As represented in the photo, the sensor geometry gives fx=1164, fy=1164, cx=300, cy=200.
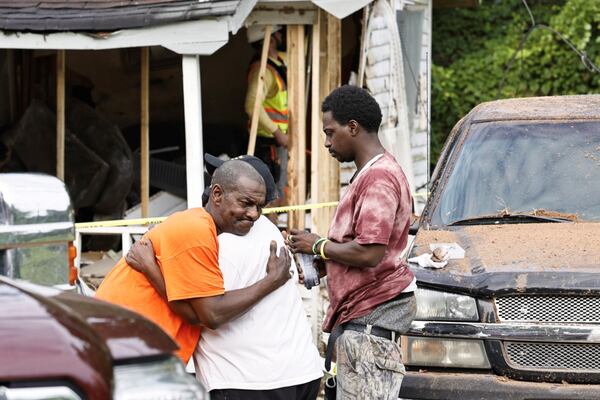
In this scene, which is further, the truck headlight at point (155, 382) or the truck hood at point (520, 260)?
the truck hood at point (520, 260)

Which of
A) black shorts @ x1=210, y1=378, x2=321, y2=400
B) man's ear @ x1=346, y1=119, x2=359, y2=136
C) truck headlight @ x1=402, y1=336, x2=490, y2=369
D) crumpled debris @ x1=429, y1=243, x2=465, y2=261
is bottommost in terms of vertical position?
truck headlight @ x1=402, y1=336, x2=490, y2=369

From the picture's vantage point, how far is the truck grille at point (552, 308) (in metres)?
5.51

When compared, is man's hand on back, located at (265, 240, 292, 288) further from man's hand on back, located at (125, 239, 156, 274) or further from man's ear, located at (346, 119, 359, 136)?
man's ear, located at (346, 119, 359, 136)

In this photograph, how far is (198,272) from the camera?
4449 millimetres

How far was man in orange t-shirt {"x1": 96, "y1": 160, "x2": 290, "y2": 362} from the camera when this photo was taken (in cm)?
445

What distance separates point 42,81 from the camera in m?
12.3

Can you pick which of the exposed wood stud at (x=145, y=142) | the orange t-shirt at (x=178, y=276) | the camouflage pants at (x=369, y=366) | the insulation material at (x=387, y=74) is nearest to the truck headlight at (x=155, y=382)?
the orange t-shirt at (x=178, y=276)

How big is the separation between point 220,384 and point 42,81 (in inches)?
324

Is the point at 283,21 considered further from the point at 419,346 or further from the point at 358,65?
the point at 419,346

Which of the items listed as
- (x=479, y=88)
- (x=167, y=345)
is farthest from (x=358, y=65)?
(x=167, y=345)

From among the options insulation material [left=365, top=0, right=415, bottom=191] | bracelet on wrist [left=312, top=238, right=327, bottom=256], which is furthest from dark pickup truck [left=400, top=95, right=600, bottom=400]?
insulation material [left=365, top=0, right=415, bottom=191]

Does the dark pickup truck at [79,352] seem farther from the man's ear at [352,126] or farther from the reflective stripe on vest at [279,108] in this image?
the reflective stripe on vest at [279,108]

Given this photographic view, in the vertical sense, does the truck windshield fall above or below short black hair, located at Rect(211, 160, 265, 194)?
below

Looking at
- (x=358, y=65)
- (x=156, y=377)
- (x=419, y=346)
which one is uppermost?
(x=358, y=65)
